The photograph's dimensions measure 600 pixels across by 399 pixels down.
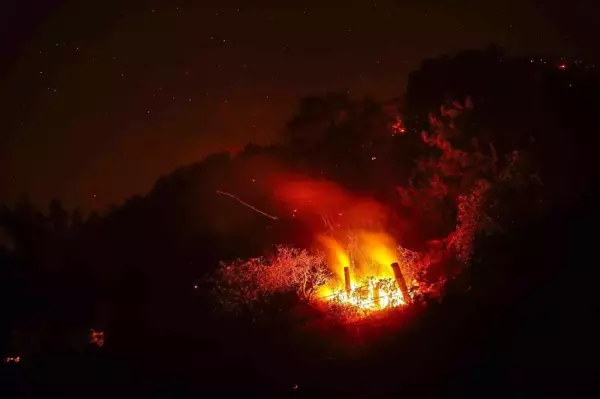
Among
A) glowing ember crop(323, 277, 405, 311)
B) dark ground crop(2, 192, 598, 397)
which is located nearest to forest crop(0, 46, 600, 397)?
dark ground crop(2, 192, 598, 397)

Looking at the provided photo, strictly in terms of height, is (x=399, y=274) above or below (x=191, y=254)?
below

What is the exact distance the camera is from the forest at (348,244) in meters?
5.79

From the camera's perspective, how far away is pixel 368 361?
5.93 m

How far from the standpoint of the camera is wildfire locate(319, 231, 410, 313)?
25.1 feet

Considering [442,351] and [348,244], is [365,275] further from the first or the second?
[442,351]

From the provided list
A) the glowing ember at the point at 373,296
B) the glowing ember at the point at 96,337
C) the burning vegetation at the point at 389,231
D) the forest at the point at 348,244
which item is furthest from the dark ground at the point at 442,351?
the glowing ember at the point at 373,296

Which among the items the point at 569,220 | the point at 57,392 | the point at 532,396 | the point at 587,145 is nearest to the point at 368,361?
the point at 532,396

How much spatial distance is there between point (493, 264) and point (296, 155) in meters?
4.52

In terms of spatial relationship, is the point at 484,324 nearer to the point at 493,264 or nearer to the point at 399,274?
the point at 493,264

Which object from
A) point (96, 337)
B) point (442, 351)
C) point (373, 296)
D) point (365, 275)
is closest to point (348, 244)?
point (365, 275)

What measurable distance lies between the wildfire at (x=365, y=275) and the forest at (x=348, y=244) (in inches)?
6.8

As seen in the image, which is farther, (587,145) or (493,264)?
(587,145)

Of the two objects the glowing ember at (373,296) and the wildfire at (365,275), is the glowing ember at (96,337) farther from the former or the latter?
the glowing ember at (373,296)

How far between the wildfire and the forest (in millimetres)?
173
